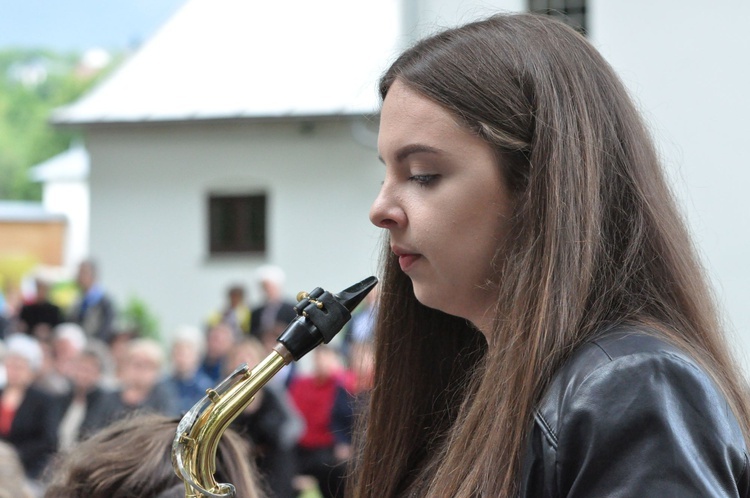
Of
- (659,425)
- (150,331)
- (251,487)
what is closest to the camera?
(659,425)

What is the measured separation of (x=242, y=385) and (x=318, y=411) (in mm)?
5628

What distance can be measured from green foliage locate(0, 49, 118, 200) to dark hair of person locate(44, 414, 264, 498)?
6861 centimetres

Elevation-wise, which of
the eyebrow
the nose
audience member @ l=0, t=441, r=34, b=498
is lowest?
audience member @ l=0, t=441, r=34, b=498

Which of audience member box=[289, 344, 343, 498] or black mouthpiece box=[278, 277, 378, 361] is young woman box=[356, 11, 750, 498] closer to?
black mouthpiece box=[278, 277, 378, 361]

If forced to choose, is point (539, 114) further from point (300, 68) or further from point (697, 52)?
point (300, 68)

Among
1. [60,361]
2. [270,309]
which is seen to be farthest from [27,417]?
[270,309]

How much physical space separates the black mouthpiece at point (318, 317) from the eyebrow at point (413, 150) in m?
0.33

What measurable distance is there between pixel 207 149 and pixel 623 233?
50.8 feet

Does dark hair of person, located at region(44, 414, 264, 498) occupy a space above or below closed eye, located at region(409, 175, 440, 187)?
below

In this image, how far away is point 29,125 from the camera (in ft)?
268

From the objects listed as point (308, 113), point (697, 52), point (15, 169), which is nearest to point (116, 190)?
point (308, 113)

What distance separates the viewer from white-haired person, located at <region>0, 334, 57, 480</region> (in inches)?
274

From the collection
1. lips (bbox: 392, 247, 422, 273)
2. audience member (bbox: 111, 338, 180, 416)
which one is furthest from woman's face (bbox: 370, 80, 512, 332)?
audience member (bbox: 111, 338, 180, 416)

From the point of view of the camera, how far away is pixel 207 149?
54.3 feet
